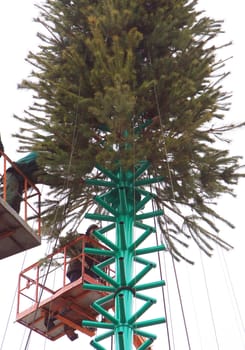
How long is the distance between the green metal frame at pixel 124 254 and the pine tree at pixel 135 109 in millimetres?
462

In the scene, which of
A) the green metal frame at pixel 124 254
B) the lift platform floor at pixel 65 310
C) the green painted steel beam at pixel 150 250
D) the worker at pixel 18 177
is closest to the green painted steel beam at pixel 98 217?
the green metal frame at pixel 124 254

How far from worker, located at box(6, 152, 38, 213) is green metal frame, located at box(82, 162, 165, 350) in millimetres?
1667

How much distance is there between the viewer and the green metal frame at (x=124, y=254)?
10.2 metres

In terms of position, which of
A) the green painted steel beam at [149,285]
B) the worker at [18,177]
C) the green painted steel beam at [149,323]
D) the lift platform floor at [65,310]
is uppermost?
the worker at [18,177]

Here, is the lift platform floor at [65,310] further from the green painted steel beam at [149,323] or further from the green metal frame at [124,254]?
the green painted steel beam at [149,323]

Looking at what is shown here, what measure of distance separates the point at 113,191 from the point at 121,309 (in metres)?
2.78

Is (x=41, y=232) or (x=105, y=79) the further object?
(x=41, y=232)

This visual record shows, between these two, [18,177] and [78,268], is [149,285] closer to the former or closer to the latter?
[78,268]

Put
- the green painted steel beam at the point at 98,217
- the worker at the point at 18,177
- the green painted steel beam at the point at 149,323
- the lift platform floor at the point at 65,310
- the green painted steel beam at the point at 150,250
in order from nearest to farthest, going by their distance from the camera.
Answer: the green painted steel beam at the point at 149,323 < the green painted steel beam at the point at 150,250 < the green painted steel beam at the point at 98,217 < the lift platform floor at the point at 65,310 < the worker at the point at 18,177

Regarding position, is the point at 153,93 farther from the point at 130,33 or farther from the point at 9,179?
the point at 9,179

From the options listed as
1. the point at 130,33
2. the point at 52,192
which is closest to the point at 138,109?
the point at 130,33

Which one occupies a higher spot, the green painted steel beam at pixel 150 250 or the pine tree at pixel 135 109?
the pine tree at pixel 135 109

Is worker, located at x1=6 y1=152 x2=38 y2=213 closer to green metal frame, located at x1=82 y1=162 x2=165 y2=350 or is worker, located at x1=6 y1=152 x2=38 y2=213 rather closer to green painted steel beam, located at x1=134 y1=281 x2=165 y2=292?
green metal frame, located at x1=82 y1=162 x2=165 y2=350

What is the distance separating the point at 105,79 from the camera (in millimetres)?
11695
